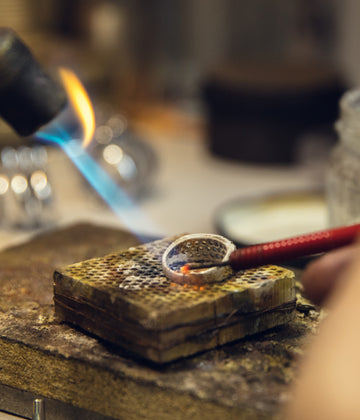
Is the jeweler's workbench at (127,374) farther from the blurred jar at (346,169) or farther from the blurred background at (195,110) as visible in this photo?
the blurred background at (195,110)

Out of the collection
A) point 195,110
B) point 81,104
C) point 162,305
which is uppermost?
point 81,104

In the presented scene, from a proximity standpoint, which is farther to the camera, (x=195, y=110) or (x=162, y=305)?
(x=195, y=110)

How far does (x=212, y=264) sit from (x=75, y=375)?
16cm

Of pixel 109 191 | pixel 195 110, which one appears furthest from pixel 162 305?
pixel 195 110

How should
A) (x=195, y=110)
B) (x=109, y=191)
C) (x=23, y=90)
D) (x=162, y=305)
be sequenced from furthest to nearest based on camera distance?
(x=195, y=110)
(x=109, y=191)
(x=23, y=90)
(x=162, y=305)

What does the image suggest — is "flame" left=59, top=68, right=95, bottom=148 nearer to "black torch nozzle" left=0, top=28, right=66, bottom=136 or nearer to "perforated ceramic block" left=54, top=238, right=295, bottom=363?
"black torch nozzle" left=0, top=28, right=66, bottom=136

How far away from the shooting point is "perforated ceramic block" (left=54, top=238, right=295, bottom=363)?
60 cm

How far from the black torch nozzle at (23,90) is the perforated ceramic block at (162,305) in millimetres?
205

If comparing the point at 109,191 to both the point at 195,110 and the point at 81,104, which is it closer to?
the point at 81,104

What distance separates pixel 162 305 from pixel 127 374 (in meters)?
0.07

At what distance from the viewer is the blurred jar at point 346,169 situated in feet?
3.34

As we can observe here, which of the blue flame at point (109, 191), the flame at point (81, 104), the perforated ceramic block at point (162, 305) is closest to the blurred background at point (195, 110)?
the blue flame at point (109, 191)

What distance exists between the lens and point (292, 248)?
0.61m

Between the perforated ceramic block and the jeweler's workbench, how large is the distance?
0.05 ft
